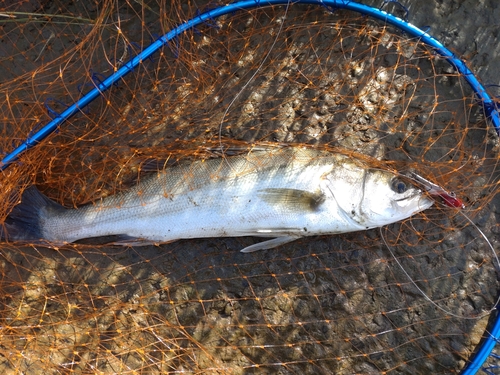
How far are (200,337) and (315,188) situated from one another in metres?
1.59

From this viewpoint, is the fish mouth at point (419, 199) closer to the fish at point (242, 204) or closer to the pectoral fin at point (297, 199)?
the fish at point (242, 204)

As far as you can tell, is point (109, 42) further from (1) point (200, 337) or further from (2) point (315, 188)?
(1) point (200, 337)

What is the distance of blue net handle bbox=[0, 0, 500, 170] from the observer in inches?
137

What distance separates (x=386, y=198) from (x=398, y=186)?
130 millimetres

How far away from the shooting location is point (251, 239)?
3.68 meters

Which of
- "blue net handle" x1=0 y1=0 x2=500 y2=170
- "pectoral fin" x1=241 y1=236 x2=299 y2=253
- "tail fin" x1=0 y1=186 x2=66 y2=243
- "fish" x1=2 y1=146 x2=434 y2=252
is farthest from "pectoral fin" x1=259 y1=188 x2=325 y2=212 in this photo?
"tail fin" x1=0 y1=186 x2=66 y2=243

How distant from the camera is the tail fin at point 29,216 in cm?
351

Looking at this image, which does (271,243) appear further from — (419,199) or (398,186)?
(419,199)

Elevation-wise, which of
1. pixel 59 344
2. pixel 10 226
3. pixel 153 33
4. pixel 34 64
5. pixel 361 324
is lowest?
pixel 59 344

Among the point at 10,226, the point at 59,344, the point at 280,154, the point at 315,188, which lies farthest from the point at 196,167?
the point at 59,344

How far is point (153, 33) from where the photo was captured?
3.82m

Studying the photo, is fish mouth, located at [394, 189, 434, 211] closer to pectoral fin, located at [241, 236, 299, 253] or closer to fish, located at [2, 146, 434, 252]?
fish, located at [2, 146, 434, 252]

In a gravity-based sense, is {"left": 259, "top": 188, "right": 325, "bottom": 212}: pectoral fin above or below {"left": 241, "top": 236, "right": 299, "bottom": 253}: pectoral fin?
above

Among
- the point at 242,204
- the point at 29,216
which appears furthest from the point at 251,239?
the point at 29,216
